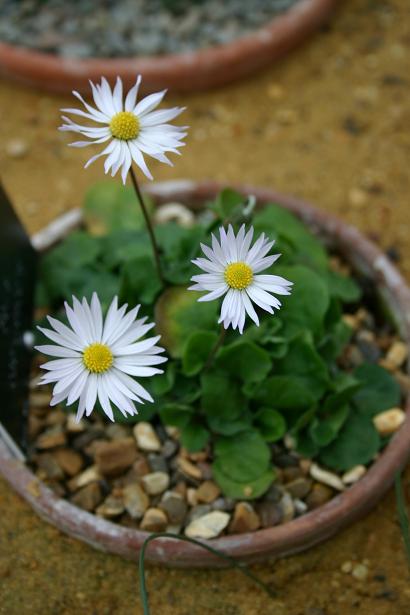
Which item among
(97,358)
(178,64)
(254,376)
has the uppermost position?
(178,64)

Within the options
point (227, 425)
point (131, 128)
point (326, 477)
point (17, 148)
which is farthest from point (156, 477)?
point (17, 148)

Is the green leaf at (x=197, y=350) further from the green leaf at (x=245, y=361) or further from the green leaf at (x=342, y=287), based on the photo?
the green leaf at (x=342, y=287)

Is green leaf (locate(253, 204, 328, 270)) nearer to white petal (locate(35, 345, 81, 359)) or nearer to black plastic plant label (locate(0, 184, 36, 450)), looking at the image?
black plastic plant label (locate(0, 184, 36, 450))

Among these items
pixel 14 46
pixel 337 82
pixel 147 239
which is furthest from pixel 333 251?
pixel 14 46

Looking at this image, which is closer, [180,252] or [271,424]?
[271,424]

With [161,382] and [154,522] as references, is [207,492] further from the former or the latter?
[161,382]

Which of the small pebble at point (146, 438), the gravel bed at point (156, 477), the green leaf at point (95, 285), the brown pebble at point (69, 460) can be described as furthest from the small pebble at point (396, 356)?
the brown pebble at point (69, 460)

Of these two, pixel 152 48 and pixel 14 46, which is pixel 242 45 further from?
pixel 14 46

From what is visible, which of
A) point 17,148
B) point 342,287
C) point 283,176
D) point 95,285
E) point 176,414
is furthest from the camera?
point 17,148
